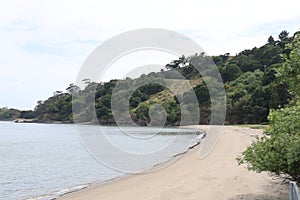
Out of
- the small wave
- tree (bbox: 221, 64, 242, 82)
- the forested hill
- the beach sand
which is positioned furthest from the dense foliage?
tree (bbox: 221, 64, 242, 82)

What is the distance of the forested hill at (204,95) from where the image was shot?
7112cm

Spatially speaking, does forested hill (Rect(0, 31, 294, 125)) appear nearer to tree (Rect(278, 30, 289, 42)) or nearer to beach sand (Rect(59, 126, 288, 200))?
tree (Rect(278, 30, 289, 42))

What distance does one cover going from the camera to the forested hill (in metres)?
71.1

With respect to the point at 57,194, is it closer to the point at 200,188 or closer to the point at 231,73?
the point at 200,188

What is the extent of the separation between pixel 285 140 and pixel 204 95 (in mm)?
89433

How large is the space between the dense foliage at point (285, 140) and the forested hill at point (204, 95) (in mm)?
36693

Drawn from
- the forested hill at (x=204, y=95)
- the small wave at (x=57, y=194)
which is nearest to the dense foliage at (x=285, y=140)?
the small wave at (x=57, y=194)

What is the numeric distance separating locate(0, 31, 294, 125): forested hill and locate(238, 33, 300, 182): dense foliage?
3669cm

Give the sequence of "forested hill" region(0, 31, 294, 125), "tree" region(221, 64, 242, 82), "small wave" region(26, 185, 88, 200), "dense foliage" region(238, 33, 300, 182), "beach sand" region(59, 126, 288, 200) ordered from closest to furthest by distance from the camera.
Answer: "dense foliage" region(238, 33, 300, 182)
"beach sand" region(59, 126, 288, 200)
"small wave" region(26, 185, 88, 200)
"forested hill" region(0, 31, 294, 125)
"tree" region(221, 64, 242, 82)

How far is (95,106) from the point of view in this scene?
96.9 m

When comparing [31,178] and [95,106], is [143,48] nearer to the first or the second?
[31,178]

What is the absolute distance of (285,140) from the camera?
940cm

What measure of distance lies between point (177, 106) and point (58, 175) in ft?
285

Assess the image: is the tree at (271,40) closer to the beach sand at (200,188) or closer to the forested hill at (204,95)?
the forested hill at (204,95)
